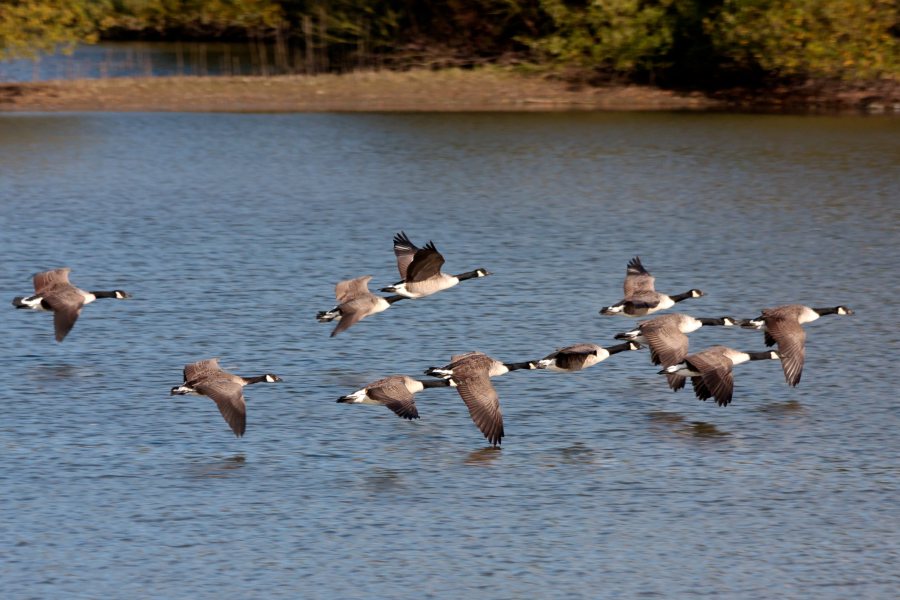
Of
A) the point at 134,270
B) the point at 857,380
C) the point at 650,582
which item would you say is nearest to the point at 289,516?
the point at 650,582

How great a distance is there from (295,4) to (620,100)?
50.3ft

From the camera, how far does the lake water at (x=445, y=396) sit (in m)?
14.1

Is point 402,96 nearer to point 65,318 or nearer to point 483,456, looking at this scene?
point 65,318

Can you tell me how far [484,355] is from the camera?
57.4 feet

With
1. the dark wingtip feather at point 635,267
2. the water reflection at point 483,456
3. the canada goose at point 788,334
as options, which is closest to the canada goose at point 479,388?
the water reflection at point 483,456

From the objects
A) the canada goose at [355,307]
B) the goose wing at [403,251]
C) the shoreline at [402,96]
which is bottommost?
the shoreline at [402,96]

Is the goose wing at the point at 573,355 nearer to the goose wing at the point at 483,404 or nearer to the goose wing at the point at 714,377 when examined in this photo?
the goose wing at the point at 714,377

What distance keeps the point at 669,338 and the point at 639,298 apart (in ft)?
6.93

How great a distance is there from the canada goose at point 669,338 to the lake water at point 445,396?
496mm

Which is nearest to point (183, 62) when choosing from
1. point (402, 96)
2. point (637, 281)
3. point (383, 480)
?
point (402, 96)

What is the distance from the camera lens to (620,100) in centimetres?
5175

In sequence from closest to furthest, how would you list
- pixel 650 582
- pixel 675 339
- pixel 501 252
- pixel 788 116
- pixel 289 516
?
pixel 650 582 → pixel 289 516 → pixel 675 339 → pixel 501 252 → pixel 788 116

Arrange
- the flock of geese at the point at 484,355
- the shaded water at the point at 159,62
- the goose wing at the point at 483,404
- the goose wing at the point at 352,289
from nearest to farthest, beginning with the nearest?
the goose wing at the point at 483,404
the flock of geese at the point at 484,355
the goose wing at the point at 352,289
the shaded water at the point at 159,62

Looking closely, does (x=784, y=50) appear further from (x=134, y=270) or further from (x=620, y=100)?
(x=134, y=270)
